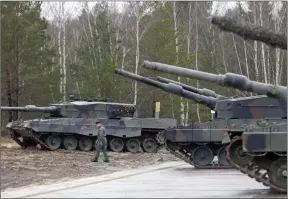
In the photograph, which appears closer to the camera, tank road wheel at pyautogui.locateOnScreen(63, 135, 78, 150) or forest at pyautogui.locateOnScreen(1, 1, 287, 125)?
tank road wheel at pyautogui.locateOnScreen(63, 135, 78, 150)

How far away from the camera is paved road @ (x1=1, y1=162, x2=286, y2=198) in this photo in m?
13.6

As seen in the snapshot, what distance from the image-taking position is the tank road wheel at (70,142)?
30.5 m

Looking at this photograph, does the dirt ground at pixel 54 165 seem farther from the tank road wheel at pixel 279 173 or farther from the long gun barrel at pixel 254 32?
the long gun barrel at pixel 254 32

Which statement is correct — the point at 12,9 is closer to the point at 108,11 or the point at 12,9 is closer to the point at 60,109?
the point at 108,11

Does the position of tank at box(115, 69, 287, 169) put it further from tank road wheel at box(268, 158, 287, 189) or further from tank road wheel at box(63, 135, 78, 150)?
tank road wheel at box(63, 135, 78, 150)

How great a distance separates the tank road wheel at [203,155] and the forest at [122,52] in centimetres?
1451

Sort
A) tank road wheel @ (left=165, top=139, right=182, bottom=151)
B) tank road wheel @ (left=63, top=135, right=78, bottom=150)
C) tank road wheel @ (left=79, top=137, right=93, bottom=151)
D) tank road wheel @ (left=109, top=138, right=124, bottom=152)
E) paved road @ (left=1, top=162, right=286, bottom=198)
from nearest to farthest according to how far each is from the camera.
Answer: paved road @ (left=1, top=162, right=286, bottom=198) < tank road wheel @ (left=165, top=139, right=182, bottom=151) < tank road wheel @ (left=63, top=135, right=78, bottom=150) < tank road wheel @ (left=79, top=137, right=93, bottom=151) < tank road wheel @ (left=109, top=138, right=124, bottom=152)

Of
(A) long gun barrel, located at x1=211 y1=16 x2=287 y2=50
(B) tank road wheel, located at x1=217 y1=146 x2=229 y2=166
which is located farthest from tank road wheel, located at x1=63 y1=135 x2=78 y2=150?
(A) long gun barrel, located at x1=211 y1=16 x2=287 y2=50

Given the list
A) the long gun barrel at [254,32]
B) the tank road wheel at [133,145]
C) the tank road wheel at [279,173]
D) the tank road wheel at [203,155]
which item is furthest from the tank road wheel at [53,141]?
the long gun barrel at [254,32]

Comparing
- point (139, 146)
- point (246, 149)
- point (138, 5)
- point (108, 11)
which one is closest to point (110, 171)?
point (246, 149)

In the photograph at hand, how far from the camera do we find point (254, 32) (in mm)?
9773

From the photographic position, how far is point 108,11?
46500mm

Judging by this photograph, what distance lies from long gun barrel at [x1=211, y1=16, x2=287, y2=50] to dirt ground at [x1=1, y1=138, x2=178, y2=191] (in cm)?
721

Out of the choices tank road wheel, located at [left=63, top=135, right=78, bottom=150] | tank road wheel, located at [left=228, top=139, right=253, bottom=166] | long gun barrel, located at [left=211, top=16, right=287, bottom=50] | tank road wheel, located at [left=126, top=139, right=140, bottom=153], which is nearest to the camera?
long gun barrel, located at [left=211, top=16, right=287, bottom=50]
